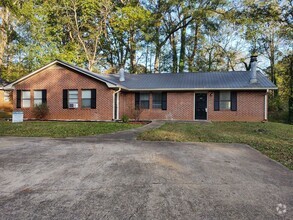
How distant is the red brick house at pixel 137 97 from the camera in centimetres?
1480

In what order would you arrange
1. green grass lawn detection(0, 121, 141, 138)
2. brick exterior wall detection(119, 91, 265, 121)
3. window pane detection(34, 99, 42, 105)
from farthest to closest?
window pane detection(34, 99, 42, 105) < brick exterior wall detection(119, 91, 265, 121) < green grass lawn detection(0, 121, 141, 138)

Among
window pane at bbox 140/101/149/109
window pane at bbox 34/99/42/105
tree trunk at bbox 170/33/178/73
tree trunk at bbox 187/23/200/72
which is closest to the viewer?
window pane at bbox 34/99/42/105

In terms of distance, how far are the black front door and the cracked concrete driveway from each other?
9.97 m

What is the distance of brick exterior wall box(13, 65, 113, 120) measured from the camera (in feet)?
48.2

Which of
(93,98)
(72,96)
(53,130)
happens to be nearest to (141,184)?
(53,130)

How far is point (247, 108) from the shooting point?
15.1 m

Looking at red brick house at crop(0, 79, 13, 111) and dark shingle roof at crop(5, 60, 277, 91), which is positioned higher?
dark shingle roof at crop(5, 60, 277, 91)

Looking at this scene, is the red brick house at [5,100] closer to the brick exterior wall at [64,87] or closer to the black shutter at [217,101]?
the brick exterior wall at [64,87]

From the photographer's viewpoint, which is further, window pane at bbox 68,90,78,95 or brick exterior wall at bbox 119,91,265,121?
window pane at bbox 68,90,78,95

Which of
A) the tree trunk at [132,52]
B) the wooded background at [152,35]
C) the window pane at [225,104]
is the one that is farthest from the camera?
the tree trunk at [132,52]

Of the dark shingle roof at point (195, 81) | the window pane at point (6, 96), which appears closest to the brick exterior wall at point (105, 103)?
the dark shingle roof at point (195, 81)

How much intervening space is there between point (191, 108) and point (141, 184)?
1290cm

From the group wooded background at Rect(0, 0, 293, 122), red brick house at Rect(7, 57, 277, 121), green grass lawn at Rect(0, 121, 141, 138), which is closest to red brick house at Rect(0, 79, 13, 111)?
wooded background at Rect(0, 0, 293, 122)

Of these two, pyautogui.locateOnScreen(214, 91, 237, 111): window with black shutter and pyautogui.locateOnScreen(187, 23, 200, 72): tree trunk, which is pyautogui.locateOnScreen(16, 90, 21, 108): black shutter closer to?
pyautogui.locateOnScreen(214, 91, 237, 111): window with black shutter
